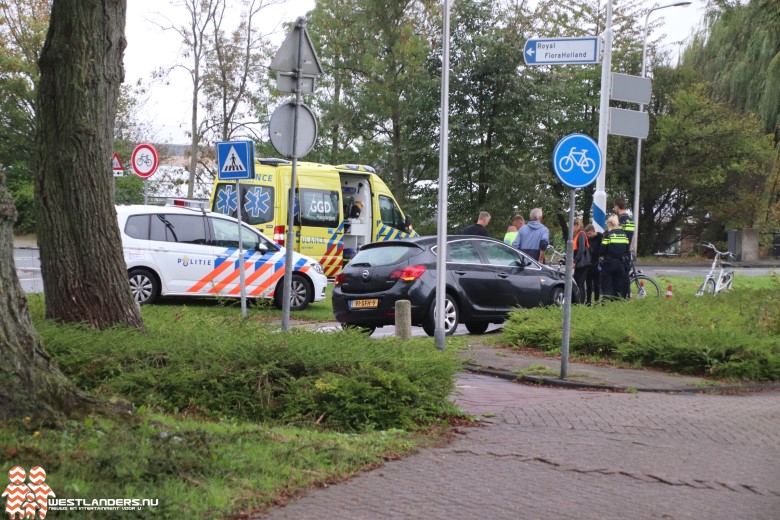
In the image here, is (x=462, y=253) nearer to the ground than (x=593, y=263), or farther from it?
farther from it

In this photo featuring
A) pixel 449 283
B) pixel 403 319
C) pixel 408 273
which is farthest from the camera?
pixel 449 283

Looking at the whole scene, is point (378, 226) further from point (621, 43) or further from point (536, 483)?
point (621, 43)

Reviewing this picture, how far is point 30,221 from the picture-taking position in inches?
1606

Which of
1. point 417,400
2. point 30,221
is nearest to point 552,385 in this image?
point 417,400

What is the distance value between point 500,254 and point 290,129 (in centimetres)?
569

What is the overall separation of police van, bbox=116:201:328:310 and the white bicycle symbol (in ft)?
22.8

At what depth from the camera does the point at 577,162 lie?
34.7 ft

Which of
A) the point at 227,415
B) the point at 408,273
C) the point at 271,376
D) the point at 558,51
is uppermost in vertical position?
the point at 558,51

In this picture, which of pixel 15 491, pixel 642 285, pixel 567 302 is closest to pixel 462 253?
pixel 567 302

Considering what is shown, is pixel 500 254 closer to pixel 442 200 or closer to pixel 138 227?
pixel 442 200

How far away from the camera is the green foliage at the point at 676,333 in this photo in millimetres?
10914

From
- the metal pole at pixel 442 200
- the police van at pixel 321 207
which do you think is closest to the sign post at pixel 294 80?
the metal pole at pixel 442 200

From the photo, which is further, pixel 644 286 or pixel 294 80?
pixel 644 286

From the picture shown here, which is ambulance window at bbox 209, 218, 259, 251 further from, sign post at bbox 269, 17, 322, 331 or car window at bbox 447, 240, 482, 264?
sign post at bbox 269, 17, 322, 331
